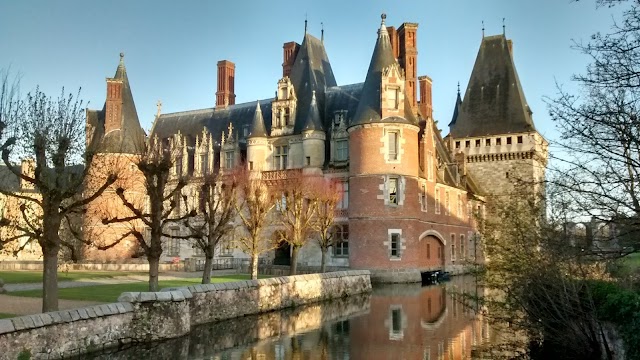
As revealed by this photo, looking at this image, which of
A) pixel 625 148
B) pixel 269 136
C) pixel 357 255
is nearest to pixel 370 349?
pixel 625 148

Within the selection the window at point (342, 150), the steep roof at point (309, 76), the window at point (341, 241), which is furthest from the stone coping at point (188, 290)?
the steep roof at point (309, 76)

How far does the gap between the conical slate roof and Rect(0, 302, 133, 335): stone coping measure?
19720 mm

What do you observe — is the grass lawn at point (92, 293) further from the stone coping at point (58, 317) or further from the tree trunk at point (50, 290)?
the stone coping at point (58, 317)

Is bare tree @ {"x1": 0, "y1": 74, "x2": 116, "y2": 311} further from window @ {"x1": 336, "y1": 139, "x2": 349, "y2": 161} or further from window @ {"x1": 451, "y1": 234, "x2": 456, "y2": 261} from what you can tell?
window @ {"x1": 451, "y1": 234, "x2": 456, "y2": 261}

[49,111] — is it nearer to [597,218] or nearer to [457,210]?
[597,218]

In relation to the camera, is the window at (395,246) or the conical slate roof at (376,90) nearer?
the window at (395,246)

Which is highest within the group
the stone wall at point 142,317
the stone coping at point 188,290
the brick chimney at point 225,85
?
the brick chimney at point 225,85

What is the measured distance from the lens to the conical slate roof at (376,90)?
99.9 feet

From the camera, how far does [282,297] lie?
64.1 feet

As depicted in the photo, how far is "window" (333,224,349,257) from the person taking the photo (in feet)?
107

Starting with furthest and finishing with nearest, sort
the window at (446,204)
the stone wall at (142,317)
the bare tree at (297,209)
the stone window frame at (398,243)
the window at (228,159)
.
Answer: the window at (228,159) → the window at (446,204) → the stone window frame at (398,243) → the bare tree at (297,209) → the stone wall at (142,317)

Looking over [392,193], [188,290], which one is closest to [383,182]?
[392,193]

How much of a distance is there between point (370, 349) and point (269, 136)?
24.6 m

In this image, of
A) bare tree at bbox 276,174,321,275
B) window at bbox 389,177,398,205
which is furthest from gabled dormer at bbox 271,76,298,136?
window at bbox 389,177,398,205
